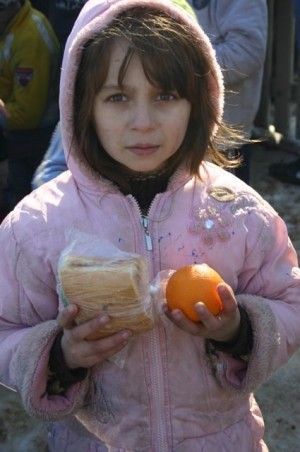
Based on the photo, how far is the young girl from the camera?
64.8 inches

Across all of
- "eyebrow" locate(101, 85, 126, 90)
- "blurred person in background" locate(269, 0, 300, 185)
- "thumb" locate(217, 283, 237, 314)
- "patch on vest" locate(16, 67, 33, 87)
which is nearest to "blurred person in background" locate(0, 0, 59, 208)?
"patch on vest" locate(16, 67, 33, 87)

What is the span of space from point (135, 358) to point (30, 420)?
153 cm

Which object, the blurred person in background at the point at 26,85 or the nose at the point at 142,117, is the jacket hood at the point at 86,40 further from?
the blurred person in background at the point at 26,85

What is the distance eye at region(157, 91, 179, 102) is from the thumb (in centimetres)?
46

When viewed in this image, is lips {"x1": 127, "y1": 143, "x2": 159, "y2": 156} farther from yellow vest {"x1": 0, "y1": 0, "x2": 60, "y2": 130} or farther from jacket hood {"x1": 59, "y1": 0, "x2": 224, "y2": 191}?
yellow vest {"x1": 0, "y1": 0, "x2": 60, "y2": 130}

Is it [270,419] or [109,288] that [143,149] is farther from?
[270,419]

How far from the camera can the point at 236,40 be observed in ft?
11.1

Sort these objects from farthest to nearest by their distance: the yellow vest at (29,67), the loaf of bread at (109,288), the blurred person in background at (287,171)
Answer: the blurred person in background at (287,171) → the yellow vest at (29,67) → the loaf of bread at (109,288)

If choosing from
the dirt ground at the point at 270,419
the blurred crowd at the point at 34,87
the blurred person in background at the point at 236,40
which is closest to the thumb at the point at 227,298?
the dirt ground at the point at 270,419

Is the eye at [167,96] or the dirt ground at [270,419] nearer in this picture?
the eye at [167,96]

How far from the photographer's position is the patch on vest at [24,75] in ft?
13.6

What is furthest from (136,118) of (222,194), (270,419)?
(270,419)

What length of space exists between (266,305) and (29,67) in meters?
2.83

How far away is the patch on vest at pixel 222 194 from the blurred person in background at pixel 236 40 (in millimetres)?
1566
